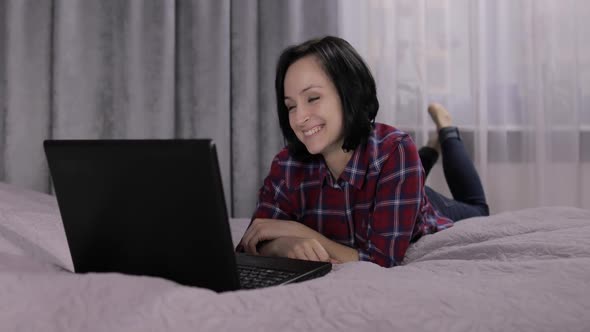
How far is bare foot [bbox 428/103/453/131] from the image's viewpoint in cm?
202

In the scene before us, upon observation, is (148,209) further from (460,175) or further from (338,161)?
(460,175)

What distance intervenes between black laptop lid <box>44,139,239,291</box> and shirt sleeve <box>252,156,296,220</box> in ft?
1.92

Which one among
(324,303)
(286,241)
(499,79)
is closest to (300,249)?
(286,241)

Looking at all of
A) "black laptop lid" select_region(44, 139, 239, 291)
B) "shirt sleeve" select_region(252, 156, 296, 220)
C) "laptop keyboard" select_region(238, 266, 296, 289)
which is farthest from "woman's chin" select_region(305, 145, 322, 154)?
"black laptop lid" select_region(44, 139, 239, 291)

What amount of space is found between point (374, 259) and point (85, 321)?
625 millimetres

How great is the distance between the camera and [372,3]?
2.13m

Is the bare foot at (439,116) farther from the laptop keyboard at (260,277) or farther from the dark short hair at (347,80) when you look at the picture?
the laptop keyboard at (260,277)

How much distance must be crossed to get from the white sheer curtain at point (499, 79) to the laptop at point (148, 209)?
1.51m

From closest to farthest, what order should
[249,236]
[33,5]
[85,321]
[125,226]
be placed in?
[85,321]
[125,226]
[249,236]
[33,5]

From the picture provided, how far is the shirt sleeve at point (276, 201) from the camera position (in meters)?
1.29

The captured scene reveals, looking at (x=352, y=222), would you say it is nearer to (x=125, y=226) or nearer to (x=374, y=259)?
(x=374, y=259)

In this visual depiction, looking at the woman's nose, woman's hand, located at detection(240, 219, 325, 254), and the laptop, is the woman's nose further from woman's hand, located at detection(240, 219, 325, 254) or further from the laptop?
the laptop

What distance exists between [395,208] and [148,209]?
574mm

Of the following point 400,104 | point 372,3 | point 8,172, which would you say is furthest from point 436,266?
point 8,172
